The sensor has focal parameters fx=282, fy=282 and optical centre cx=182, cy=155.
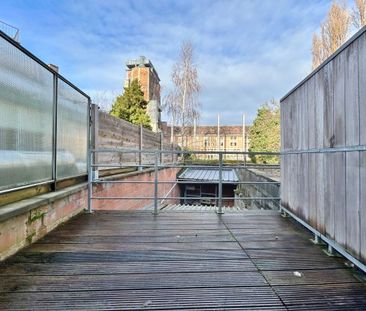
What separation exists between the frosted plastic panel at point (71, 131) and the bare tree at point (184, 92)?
12826 mm

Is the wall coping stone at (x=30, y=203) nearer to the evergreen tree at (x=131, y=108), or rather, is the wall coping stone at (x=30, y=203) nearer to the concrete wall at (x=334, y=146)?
the concrete wall at (x=334, y=146)

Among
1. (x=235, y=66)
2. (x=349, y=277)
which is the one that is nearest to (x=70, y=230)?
(x=349, y=277)

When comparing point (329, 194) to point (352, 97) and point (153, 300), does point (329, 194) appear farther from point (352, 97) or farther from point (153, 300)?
point (153, 300)

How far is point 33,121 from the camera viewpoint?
2.55 m

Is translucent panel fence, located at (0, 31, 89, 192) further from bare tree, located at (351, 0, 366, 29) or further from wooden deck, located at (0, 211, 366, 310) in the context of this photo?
bare tree, located at (351, 0, 366, 29)

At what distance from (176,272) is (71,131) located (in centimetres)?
235

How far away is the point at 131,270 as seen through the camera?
1972 millimetres

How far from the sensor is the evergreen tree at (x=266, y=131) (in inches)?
474

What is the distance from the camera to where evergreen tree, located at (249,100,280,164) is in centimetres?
1203

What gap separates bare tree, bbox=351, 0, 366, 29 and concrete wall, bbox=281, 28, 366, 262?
35.8ft

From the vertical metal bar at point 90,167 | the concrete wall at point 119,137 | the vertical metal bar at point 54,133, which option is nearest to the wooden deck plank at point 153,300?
the vertical metal bar at point 54,133

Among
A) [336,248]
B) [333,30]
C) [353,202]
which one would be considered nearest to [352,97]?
[353,202]

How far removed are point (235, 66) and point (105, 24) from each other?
27.0 feet

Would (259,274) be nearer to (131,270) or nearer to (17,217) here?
(131,270)
